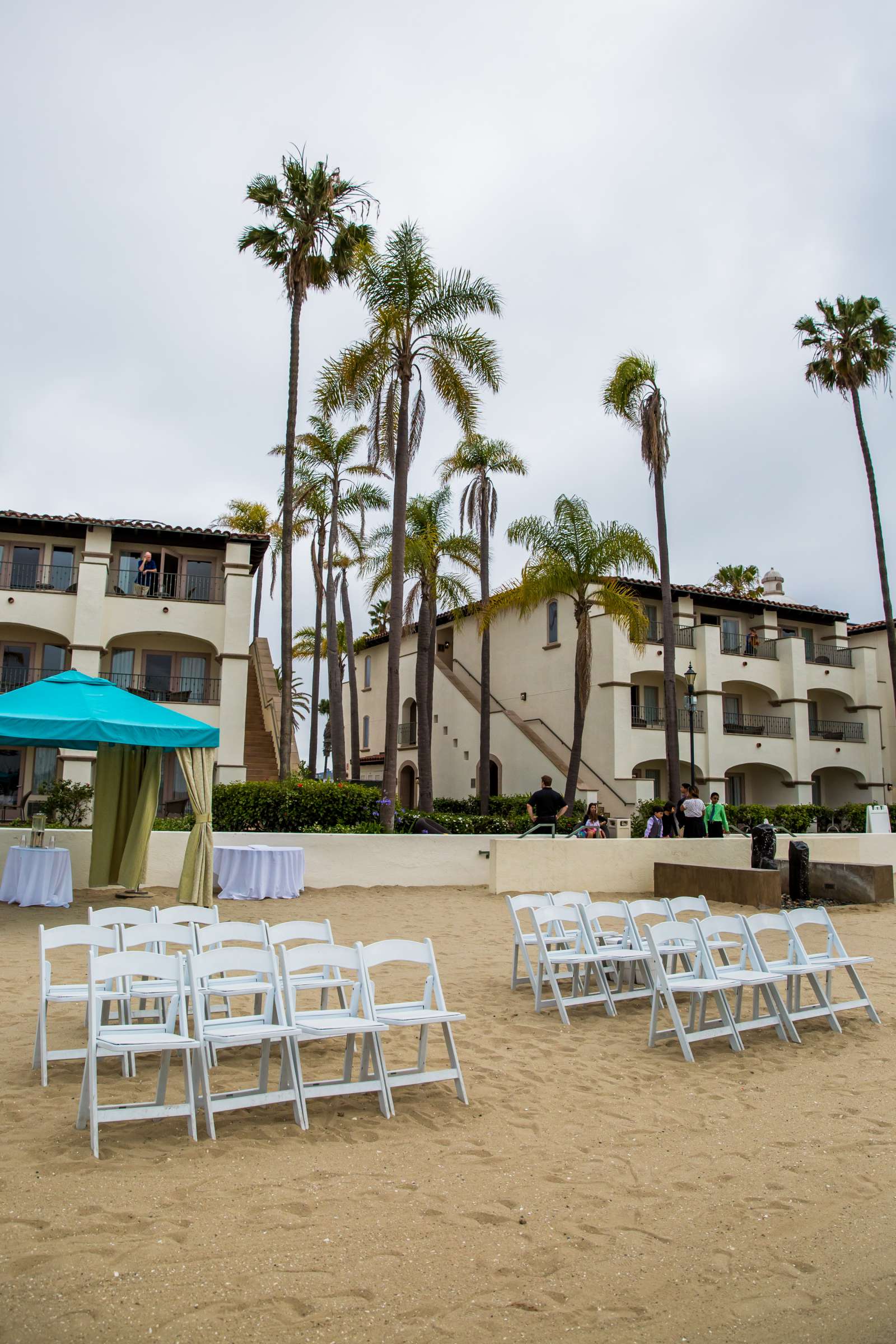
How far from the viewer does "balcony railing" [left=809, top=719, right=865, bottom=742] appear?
33.3 metres

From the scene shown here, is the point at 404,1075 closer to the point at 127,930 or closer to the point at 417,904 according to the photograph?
the point at 127,930

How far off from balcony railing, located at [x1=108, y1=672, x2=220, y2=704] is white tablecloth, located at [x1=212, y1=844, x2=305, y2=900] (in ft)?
42.2

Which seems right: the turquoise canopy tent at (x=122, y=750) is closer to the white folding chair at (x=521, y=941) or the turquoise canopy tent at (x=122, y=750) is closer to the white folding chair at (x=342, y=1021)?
the white folding chair at (x=521, y=941)

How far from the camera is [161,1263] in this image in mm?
3611

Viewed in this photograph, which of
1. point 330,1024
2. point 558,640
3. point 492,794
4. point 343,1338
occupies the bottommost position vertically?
point 343,1338


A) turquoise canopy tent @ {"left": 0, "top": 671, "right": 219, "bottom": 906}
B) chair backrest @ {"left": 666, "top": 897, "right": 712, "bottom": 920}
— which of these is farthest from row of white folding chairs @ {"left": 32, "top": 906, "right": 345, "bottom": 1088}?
Answer: turquoise canopy tent @ {"left": 0, "top": 671, "right": 219, "bottom": 906}

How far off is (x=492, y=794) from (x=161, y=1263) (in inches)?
1126

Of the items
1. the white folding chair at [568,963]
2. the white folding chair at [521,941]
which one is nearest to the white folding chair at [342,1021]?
the white folding chair at [568,963]

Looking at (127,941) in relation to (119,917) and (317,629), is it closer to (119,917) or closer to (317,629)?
(119,917)

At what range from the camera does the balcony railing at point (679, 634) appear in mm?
30359

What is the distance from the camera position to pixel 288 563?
73.3ft

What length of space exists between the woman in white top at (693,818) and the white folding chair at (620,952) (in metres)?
9.64

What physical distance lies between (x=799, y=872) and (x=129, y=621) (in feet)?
60.4

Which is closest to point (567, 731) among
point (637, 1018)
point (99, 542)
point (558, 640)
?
point (558, 640)
